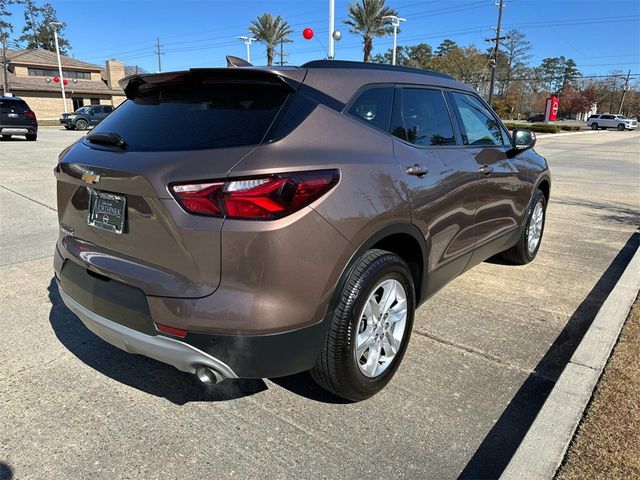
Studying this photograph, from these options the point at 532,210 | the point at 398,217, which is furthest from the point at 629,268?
the point at 398,217

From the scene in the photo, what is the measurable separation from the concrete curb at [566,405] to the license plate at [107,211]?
2.10 m

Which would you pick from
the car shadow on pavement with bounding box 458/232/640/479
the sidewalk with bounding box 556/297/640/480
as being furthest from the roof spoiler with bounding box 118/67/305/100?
the sidewalk with bounding box 556/297/640/480

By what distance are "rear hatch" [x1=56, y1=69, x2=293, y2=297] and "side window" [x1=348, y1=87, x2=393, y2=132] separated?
0.46m

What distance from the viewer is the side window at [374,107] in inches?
105

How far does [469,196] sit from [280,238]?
1898mm

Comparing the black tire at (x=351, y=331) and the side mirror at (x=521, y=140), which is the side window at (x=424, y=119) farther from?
the side mirror at (x=521, y=140)

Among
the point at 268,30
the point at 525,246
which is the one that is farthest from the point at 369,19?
the point at 525,246

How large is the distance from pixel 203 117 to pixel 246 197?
0.60 meters

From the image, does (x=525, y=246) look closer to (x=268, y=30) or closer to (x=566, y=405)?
(x=566, y=405)

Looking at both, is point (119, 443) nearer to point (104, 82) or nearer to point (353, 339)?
point (353, 339)

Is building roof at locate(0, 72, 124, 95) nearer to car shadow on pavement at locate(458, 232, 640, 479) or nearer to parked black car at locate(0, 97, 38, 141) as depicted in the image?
parked black car at locate(0, 97, 38, 141)

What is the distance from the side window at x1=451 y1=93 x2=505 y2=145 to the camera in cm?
376

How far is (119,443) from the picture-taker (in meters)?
2.44

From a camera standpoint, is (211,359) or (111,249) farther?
(111,249)
